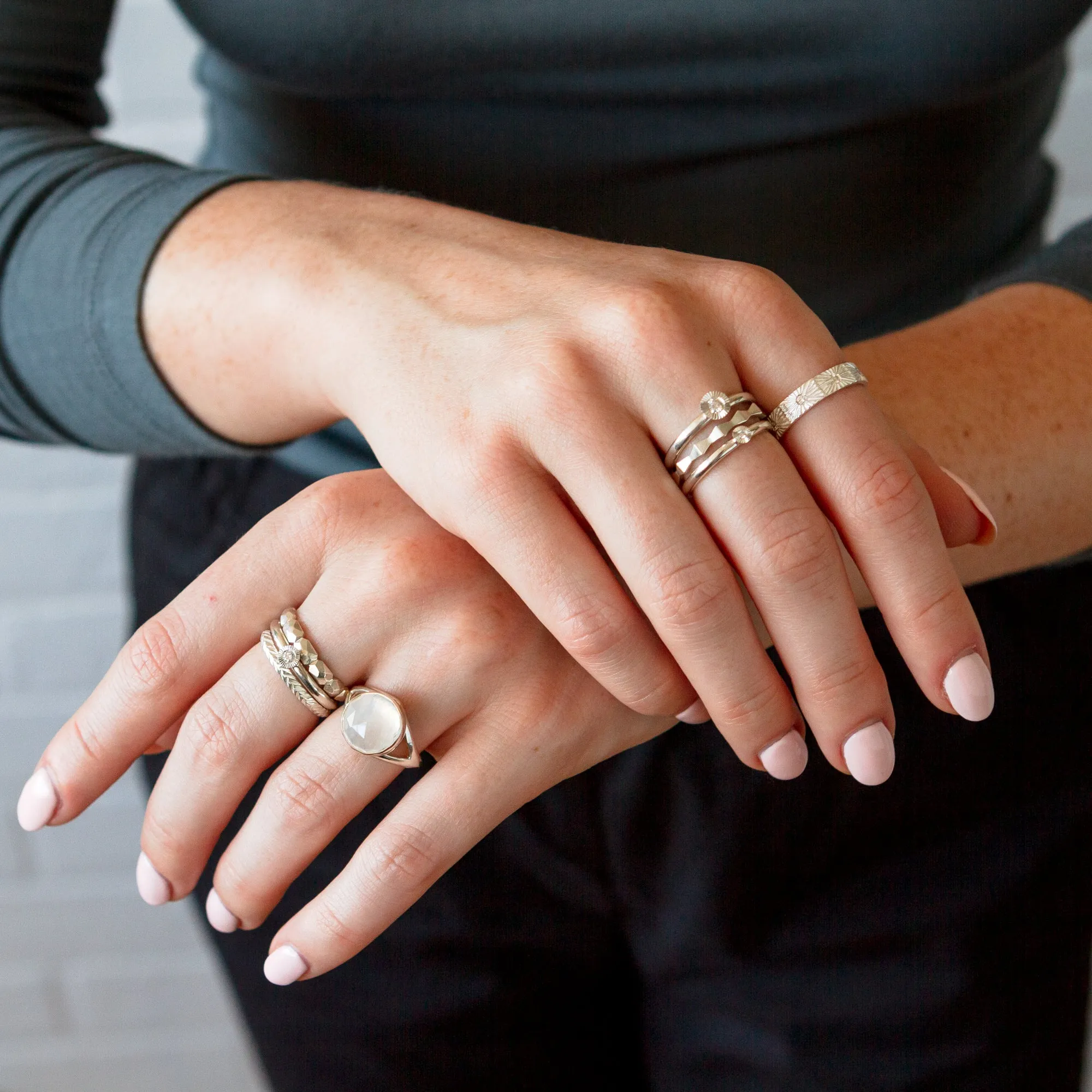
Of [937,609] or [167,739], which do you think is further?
[167,739]

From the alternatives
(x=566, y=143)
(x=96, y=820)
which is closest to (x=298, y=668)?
(x=566, y=143)

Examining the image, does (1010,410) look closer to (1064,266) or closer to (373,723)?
(1064,266)

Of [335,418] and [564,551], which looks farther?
[335,418]

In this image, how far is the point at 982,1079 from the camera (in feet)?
2.26

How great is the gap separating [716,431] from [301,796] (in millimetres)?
257

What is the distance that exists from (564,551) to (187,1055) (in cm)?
149

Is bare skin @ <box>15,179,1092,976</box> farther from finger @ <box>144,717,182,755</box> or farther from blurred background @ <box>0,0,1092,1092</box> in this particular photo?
blurred background @ <box>0,0,1092,1092</box>

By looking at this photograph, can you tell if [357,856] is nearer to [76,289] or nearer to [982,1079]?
[76,289]

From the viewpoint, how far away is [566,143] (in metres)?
0.69

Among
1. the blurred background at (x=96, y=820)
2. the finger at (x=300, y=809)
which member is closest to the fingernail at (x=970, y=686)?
the finger at (x=300, y=809)

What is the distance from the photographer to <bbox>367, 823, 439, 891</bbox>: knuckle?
0.47m

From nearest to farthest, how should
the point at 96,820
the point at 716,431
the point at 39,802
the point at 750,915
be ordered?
the point at 716,431 < the point at 39,802 < the point at 750,915 < the point at 96,820

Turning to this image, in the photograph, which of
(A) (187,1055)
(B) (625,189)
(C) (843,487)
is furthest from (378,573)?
(A) (187,1055)

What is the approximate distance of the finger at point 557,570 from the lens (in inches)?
16.4
